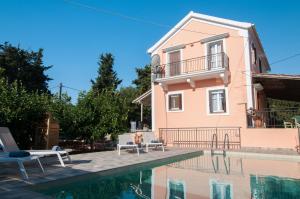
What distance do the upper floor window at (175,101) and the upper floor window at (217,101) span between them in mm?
2378

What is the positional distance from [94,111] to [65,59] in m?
8.83

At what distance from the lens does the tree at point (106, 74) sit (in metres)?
39.8

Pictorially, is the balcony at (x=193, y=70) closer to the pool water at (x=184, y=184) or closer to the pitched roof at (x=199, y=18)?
the pitched roof at (x=199, y=18)

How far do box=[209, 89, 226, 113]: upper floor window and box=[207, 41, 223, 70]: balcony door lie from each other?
1662 mm

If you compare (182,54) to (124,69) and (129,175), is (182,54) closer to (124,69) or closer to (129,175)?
(129,175)

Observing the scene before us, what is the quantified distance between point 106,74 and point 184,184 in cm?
3480

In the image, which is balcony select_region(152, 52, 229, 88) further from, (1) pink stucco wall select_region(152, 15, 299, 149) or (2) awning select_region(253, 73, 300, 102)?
(2) awning select_region(253, 73, 300, 102)

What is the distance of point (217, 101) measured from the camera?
670 inches

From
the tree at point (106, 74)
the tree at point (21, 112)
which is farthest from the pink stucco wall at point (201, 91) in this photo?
the tree at point (106, 74)

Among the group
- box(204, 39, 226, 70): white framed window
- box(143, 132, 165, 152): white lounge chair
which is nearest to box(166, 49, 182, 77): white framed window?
box(204, 39, 226, 70): white framed window

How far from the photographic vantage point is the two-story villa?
51.2ft

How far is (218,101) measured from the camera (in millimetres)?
16969

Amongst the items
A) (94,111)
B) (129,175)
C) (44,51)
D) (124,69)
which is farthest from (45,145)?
(124,69)

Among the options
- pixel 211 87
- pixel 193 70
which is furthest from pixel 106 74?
pixel 211 87
